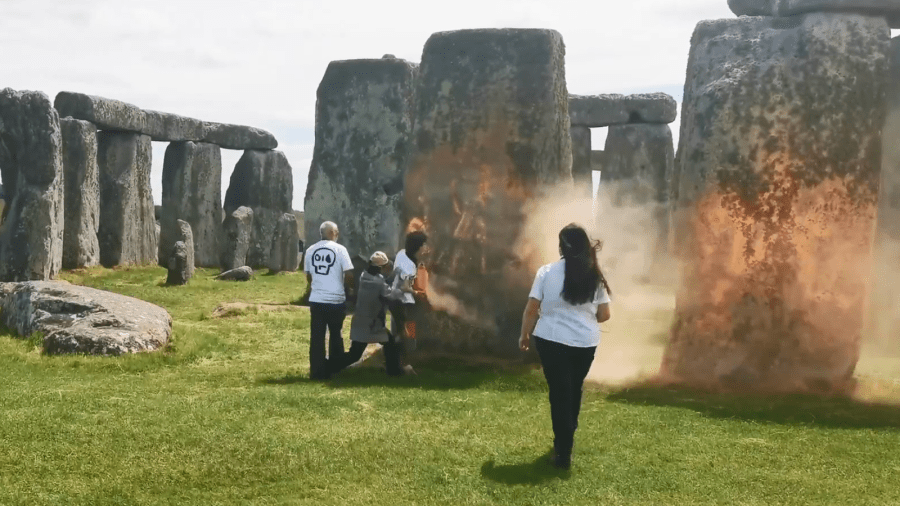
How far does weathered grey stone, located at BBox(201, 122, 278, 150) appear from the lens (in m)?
21.0

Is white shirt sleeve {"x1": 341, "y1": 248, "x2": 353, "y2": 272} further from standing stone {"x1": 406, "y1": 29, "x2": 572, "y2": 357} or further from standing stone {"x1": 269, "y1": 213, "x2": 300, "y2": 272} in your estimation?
standing stone {"x1": 269, "y1": 213, "x2": 300, "y2": 272}

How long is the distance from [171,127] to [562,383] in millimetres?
15598

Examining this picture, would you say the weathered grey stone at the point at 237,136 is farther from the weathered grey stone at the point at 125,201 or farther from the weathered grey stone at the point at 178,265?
the weathered grey stone at the point at 178,265

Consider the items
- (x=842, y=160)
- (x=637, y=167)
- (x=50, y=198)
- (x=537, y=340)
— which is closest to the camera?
(x=537, y=340)

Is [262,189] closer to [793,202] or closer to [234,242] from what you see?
[234,242]

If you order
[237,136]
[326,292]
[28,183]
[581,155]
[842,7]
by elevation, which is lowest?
[326,292]

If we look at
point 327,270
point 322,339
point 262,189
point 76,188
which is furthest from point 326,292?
point 262,189

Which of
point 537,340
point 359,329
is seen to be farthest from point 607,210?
point 537,340

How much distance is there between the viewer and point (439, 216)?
28.8 ft

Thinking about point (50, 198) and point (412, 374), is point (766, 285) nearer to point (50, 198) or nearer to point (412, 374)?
point (412, 374)

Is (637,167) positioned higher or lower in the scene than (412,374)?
higher

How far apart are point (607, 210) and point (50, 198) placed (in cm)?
1054

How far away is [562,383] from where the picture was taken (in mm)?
5145

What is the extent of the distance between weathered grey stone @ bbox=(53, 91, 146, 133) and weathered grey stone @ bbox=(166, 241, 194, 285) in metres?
2.80
